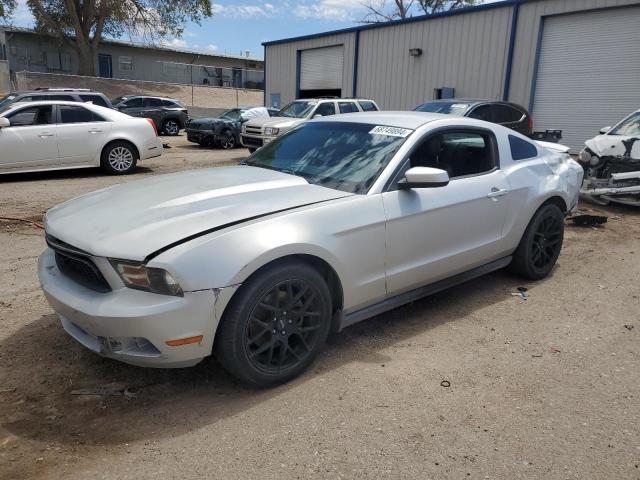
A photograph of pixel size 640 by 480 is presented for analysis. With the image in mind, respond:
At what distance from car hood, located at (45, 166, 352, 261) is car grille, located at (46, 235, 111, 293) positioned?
0.16 ft

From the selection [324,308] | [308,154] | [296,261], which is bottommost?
[324,308]

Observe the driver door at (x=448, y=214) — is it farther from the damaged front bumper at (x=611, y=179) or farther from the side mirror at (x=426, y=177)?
the damaged front bumper at (x=611, y=179)

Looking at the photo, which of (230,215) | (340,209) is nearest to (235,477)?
(230,215)

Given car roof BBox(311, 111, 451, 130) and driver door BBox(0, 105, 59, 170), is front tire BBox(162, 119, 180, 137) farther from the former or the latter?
car roof BBox(311, 111, 451, 130)

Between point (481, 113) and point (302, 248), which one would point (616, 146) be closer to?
point (481, 113)

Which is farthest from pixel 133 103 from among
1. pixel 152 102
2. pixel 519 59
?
pixel 519 59

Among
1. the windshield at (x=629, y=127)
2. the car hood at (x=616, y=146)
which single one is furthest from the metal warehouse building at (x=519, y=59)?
the car hood at (x=616, y=146)

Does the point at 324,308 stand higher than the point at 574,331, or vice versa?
the point at 324,308

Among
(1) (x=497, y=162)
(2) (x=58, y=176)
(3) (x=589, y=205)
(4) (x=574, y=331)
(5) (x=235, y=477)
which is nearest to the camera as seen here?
(5) (x=235, y=477)

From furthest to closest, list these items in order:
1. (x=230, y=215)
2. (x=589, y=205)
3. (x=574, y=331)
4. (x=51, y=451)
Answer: (x=589, y=205) < (x=574, y=331) < (x=230, y=215) < (x=51, y=451)

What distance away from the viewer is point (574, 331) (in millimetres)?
4047

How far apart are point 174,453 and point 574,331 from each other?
10.2 ft

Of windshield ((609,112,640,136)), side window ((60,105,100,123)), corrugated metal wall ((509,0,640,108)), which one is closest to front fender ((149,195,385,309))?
windshield ((609,112,640,136))

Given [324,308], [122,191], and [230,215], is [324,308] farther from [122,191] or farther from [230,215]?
[122,191]
